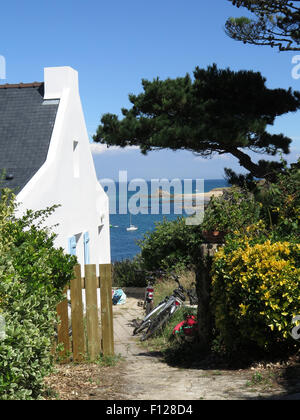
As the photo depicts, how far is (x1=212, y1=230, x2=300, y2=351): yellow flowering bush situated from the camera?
17.7ft

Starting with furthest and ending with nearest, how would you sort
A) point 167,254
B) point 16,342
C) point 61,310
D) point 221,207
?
point 167,254, point 221,207, point 61,310, point 16,342

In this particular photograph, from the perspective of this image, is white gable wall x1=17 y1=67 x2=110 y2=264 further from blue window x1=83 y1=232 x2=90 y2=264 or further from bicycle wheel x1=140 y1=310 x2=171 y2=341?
bicycle wheel x1=140 y1=310 x2=171 y2=341

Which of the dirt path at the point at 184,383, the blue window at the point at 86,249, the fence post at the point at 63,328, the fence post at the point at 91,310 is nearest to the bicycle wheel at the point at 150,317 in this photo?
the dirt path at the point at 184,383

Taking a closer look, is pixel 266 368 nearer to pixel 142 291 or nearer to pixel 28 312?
pixel 28 312

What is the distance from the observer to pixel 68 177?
11469 millimetres

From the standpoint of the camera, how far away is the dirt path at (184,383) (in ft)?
16.2

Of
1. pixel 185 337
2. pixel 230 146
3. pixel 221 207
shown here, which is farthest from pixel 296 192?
pixel 230 146

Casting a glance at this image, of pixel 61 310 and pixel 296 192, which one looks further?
pixel 296 192

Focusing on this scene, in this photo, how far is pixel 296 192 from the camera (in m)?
7.75

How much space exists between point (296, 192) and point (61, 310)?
4.09m

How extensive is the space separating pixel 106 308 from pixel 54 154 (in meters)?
4.64

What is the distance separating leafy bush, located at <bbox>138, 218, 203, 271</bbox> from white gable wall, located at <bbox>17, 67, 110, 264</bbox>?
176 cm

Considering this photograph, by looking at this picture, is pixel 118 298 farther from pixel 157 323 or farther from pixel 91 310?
pixel 91 310

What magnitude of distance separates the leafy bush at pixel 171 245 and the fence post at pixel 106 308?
742 centimetres
